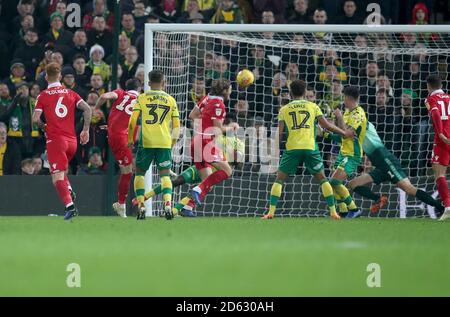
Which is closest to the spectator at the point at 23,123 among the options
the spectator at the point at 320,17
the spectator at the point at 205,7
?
the spectator at the point at 205,7

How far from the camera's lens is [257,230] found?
11781 mm

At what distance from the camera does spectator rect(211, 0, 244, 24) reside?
18.9m

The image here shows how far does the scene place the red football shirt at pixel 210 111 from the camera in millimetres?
15344

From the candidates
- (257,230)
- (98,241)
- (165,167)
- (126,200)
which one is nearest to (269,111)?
(126,200)

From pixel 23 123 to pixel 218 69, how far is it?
3254mm

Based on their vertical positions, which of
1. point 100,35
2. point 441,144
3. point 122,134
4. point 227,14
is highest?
point 227,14

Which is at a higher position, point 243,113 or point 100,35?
point 100,35

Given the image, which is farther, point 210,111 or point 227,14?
point 227,14

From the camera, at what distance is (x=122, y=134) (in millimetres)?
15758

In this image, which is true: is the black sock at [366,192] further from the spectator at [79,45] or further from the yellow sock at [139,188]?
the spectator at [79,45]

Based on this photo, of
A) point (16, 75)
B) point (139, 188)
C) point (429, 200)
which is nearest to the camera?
point (139, 188)

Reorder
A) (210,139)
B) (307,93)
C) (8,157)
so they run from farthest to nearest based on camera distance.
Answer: (8,157), (307,93), (210,139)

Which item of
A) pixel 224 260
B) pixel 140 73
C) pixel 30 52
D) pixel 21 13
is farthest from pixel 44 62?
pixel 224 260

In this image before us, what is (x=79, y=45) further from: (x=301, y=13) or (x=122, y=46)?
(x=301, y=13)
